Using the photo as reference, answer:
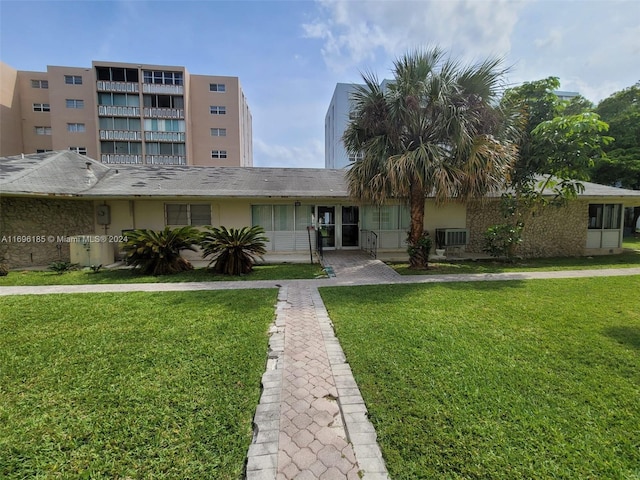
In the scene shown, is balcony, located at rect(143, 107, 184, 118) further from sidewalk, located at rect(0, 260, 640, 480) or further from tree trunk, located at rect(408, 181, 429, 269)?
sidewalk, located at rect(0, 260, 640, 480)

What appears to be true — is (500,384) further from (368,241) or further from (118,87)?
(118,87)

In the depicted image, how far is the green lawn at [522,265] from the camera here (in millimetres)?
8799

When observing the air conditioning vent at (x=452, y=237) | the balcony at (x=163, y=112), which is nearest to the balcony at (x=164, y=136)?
the balcony at (x=163, y=112)

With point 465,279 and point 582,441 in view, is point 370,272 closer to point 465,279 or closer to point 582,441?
point 465,279

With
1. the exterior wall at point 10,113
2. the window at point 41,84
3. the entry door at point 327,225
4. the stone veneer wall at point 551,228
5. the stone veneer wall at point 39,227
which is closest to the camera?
the stone veneer wall at point 39,227

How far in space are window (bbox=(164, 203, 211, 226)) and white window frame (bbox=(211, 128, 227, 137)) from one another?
85.8 ft

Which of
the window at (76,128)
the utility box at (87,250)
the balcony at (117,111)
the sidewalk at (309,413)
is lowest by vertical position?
the sidewalk at (309,413)

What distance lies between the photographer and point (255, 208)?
37.6ft

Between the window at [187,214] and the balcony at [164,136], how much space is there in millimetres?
24868

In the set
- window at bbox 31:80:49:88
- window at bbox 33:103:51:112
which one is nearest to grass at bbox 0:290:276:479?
window at bbox 33:103:51:112

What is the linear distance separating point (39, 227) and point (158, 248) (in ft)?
16.9

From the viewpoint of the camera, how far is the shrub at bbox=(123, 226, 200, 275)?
26.6 feet

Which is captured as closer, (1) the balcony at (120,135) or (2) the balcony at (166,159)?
(1) the balcony at (120,135)

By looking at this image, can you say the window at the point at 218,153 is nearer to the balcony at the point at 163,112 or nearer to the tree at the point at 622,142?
the balcony at the point at 163,112
